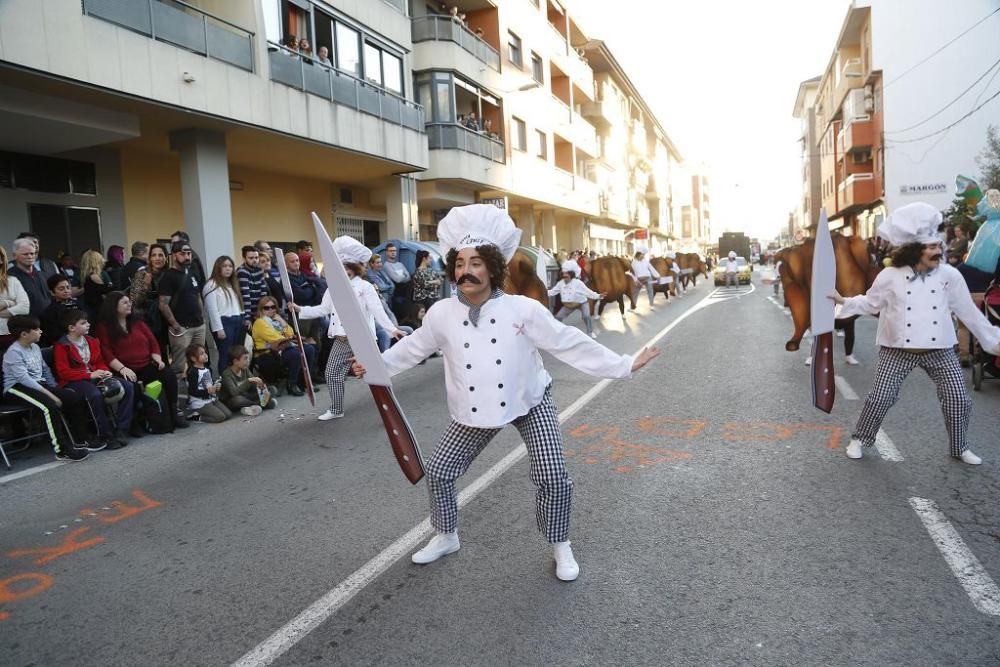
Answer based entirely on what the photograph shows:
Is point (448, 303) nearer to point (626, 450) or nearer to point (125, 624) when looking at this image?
point (125, 624)

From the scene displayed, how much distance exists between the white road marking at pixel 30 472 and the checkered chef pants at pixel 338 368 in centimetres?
257

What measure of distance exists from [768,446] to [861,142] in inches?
1536

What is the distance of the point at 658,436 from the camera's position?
6.46m

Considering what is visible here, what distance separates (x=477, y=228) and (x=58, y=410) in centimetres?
527

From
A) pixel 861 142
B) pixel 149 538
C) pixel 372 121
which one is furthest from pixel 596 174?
pixel 149 538

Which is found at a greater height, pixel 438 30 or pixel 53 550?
pixel 438 30

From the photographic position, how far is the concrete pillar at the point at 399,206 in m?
20.9

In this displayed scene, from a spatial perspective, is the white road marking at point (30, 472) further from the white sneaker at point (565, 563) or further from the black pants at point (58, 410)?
the white sneaker at point (565, 563)

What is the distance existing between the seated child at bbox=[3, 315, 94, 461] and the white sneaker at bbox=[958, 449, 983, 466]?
736cm

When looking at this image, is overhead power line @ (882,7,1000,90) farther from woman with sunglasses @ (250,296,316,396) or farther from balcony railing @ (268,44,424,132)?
woman with sunglasses @ (250,296,316,396)

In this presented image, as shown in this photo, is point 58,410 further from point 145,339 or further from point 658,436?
point 658,436

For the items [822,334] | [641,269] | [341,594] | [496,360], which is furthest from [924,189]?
[341,594]

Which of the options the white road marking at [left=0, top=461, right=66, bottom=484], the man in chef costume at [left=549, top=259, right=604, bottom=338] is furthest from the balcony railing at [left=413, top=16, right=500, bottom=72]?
the white road marking at [left=0, top=461, right=66, bottom=484]

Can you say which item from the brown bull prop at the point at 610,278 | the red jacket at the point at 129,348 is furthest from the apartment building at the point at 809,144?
the red jacket at the point at 129,348
